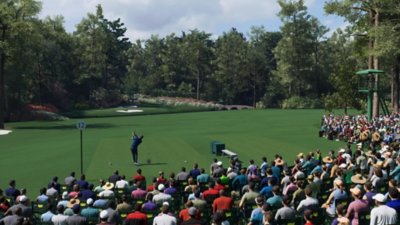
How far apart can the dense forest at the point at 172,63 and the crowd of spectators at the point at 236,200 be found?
3725cm

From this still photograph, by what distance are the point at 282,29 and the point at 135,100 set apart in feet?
102

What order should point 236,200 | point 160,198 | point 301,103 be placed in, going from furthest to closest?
1. point 301,103
2. point 236,200
3. point 160,198

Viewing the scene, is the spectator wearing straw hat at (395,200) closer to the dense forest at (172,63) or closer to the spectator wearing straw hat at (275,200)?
the spectator wearing straw hat at (275,200)

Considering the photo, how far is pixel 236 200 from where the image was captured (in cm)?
1725

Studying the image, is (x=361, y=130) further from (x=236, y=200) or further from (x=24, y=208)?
(x=24, y=208)

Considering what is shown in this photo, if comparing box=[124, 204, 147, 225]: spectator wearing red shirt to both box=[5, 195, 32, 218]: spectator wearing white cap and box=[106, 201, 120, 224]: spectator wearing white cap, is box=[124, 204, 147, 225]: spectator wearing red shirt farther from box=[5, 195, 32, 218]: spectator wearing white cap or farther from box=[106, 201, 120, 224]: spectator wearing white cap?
box=[5, 195, 32, 218]: spectator wearing white cap

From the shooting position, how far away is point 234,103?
112 meters

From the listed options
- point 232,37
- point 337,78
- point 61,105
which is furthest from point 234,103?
point 337,78

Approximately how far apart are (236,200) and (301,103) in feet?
260

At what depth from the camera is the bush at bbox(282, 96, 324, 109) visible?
94000 millimetres

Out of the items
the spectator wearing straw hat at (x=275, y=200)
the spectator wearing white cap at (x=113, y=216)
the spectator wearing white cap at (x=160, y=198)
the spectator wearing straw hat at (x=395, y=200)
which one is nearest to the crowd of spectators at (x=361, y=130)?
the spectator wearing straw hat at (x=275, y=200)

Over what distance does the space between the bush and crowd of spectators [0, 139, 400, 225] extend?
73136mm

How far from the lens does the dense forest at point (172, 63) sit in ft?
204

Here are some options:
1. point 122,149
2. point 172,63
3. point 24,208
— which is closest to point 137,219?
point 24,208
